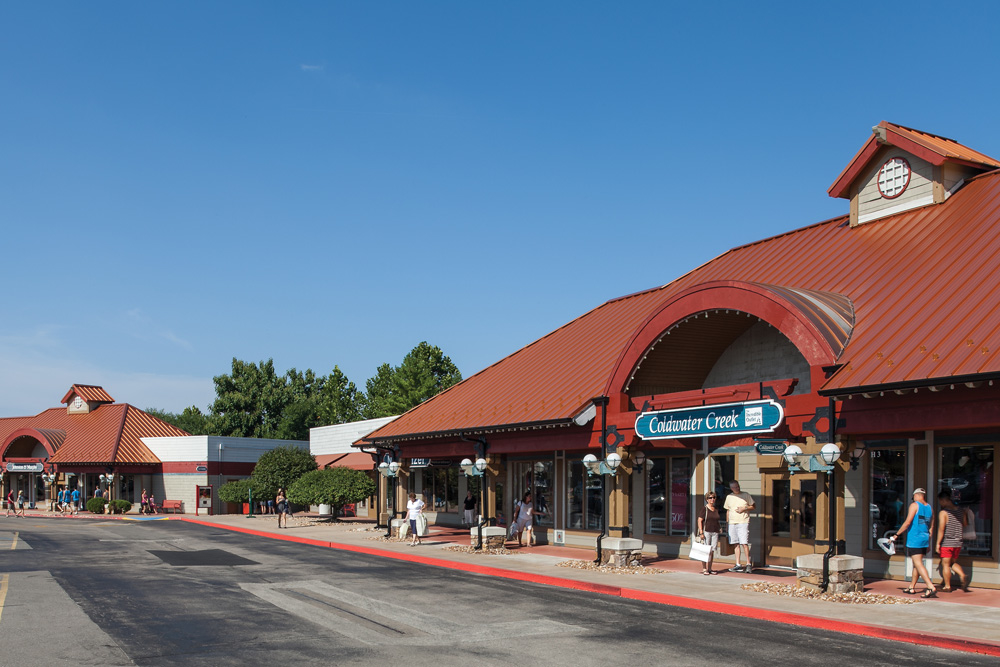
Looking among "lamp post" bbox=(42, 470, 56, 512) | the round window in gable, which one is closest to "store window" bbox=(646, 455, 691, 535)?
the round window in gable

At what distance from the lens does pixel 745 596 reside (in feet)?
48.5

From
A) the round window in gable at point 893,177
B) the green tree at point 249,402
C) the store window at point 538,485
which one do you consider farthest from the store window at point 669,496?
the green tree at point 249,402

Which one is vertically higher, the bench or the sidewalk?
the sidewalk

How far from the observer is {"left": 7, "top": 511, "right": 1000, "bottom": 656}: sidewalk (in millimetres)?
11508

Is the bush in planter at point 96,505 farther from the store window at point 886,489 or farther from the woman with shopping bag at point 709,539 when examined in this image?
the store window at point 886,489

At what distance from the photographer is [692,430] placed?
17922mm

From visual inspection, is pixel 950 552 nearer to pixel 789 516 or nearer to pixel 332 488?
pixel 789 516

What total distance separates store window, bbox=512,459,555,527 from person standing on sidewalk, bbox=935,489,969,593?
1293cm

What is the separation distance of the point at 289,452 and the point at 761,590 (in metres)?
34.9

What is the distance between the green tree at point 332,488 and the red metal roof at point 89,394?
28340mm

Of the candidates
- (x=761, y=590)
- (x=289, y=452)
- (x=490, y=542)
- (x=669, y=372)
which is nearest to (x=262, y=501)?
(x=289, y=452)

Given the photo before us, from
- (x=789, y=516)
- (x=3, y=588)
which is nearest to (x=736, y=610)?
(x=789, y=516)

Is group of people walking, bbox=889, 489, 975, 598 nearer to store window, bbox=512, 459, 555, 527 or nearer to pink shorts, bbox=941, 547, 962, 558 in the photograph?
pink shorts, bbox=941, 547, 962, 558

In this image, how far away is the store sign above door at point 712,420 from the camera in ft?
53.5
